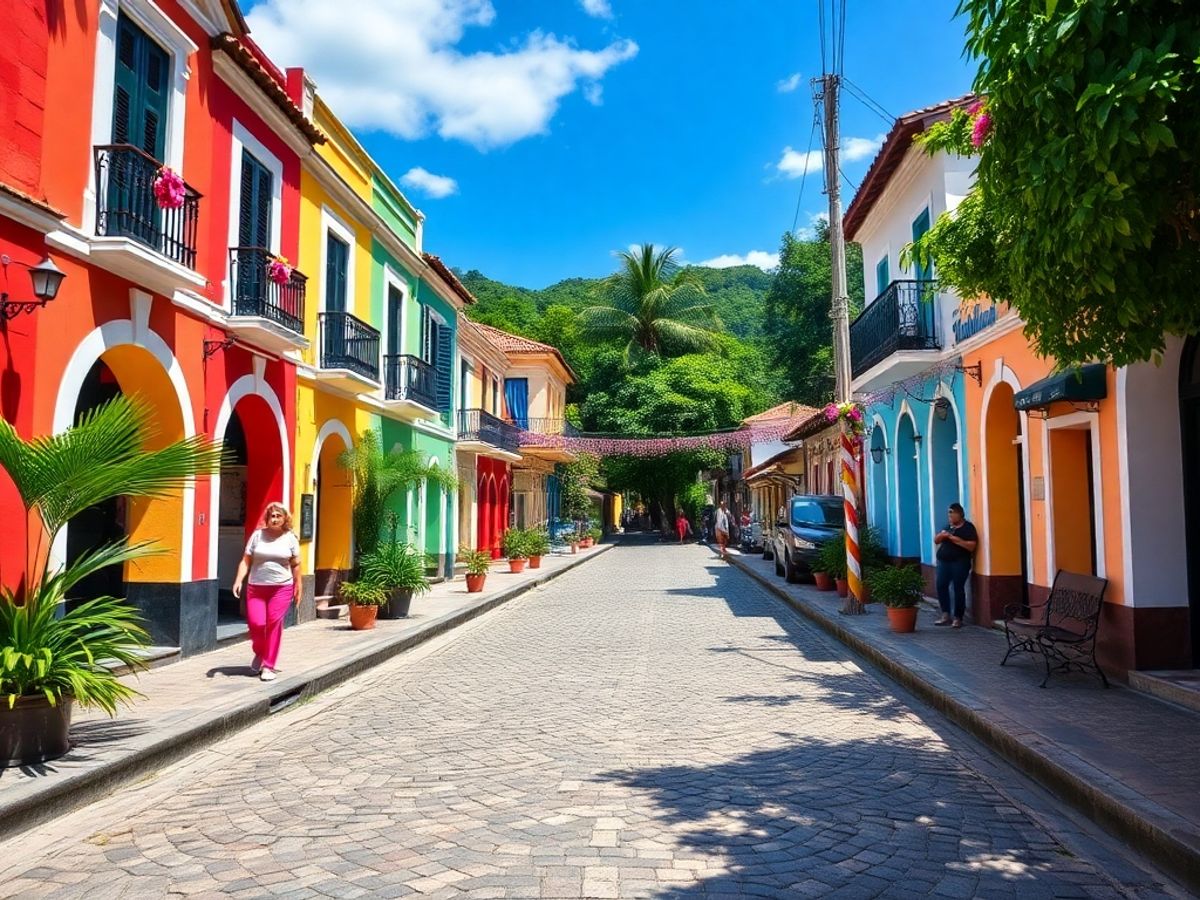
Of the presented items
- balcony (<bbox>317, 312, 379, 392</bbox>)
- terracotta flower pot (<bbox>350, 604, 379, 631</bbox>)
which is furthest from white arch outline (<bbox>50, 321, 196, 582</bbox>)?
balcony (<bbox>317, 312, 379, 392</bbox>)

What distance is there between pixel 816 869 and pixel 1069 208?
3221 mm

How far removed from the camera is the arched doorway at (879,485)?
17.6 meters

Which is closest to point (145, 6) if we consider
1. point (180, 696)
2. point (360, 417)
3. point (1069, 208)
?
point (180, 696)

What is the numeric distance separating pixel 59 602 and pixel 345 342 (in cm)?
878

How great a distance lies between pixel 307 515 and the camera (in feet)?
43.8

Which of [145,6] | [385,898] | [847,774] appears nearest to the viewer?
[385,898]

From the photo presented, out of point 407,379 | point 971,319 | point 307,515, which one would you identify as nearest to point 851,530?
point 971,319

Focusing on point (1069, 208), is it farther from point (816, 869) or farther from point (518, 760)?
point (518, 760)

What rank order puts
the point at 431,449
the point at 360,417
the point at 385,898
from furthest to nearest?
1. the point at 431,449
2. the point at 360,417
3. the point at 385,898

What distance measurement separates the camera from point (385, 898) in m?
3.80

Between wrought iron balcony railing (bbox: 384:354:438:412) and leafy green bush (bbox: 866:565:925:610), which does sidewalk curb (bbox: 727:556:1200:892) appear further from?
wrought iron balcony railing (bbox: 384:354:438:412)

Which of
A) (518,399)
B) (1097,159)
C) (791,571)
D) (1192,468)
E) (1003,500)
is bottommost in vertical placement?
(791,571)

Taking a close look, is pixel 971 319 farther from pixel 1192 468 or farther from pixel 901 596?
pixel 1192 468

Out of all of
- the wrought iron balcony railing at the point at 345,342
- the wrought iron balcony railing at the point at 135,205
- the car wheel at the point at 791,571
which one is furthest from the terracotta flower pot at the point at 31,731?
the car wheel at the point at 791,571
